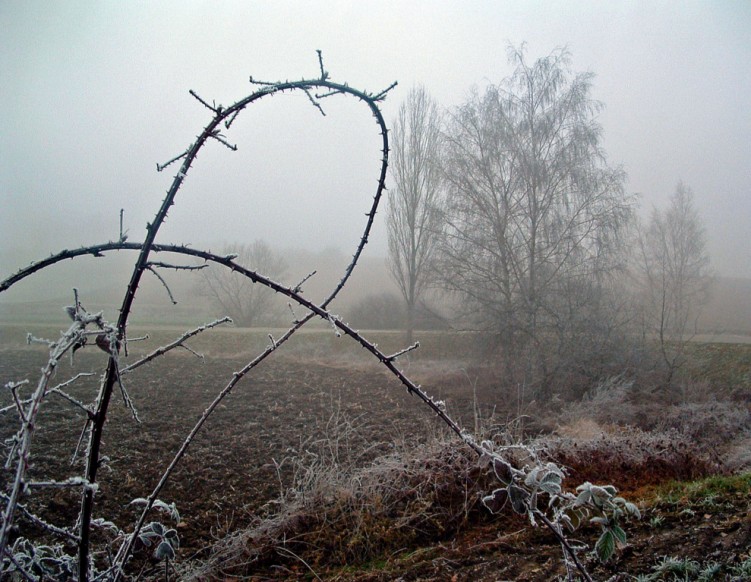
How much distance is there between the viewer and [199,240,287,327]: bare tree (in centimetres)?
793

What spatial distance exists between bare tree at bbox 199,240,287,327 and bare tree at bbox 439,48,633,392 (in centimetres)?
310

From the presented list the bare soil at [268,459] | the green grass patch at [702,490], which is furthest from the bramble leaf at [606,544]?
the green grass patch at [702,490]

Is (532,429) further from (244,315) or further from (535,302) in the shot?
(244,315)

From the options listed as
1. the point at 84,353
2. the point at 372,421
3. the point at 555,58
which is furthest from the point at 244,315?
the point at 555,58

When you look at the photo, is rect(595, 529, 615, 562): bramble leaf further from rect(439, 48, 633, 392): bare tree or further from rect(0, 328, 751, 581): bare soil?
rect(439, 48, 633, 392): bare tree

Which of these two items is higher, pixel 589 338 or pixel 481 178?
pixel 481 178

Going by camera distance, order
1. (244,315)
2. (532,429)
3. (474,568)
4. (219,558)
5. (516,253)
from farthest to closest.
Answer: (244,315) → (516,253) → (532,429) → (219,558) → (474,568)

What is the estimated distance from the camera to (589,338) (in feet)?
19.1

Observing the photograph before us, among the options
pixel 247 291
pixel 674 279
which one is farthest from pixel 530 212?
pixel 247 291

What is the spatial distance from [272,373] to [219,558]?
176 inches

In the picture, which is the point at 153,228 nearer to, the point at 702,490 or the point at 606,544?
the point at 606,544

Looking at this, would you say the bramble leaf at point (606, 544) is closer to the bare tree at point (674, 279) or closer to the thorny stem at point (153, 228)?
the thorny stem at point (153, 228)

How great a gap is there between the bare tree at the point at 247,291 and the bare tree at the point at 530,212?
10.2ft

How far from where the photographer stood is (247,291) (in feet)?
30.5
